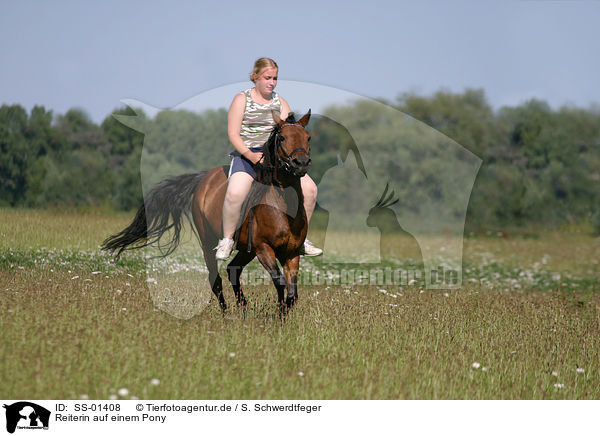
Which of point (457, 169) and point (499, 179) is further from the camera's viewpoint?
point (499, 179)

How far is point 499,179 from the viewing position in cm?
2905

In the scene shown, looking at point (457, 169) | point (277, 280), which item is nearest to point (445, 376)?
point (277, 280)

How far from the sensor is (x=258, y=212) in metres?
6.60

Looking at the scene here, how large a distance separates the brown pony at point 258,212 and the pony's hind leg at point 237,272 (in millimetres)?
14

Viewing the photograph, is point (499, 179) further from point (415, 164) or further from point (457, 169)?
point (457, 169)

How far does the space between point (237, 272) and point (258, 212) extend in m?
1.49

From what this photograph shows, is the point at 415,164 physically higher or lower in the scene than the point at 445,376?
higher

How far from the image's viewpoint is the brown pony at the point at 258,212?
585 cm

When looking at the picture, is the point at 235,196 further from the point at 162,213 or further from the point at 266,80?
the point at 162,213

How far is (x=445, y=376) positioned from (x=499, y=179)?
26027 mm

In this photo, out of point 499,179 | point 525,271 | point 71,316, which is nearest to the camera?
point 71,316

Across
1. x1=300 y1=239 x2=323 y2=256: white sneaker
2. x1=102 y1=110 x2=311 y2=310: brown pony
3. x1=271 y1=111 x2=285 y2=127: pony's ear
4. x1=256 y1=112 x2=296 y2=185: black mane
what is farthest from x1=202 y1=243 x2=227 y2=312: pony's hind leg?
x1=271 y1=111 x2=285 y2=127: pony's ear

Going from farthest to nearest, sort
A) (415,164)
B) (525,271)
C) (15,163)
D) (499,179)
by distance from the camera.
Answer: (499,179) < (415,164) < (525,271) < (15,163)
